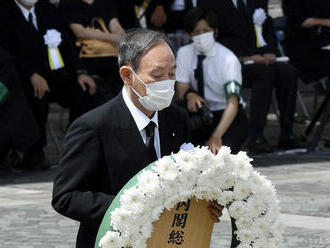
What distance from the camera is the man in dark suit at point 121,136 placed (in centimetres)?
448

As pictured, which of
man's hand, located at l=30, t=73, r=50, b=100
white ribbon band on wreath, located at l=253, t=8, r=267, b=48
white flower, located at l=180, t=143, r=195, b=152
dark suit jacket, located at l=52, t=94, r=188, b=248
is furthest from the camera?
white ribbon band on wreath, located at l=253, t=8, r=267, b=48

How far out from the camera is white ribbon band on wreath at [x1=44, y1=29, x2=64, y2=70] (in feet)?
38.9

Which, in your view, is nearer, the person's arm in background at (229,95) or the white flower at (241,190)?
the white flower at (241,190)

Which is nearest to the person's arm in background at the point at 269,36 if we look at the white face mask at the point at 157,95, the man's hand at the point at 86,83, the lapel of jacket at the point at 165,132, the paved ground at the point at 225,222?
the paved ground at the point at 225,222

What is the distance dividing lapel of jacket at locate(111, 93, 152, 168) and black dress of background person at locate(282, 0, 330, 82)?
334 inches

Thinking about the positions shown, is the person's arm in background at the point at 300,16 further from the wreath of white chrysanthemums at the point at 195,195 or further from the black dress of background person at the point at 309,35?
the wreath of white chrysanthemums at the point at 195,195

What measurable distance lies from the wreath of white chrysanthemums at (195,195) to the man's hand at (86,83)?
7642 millimetres

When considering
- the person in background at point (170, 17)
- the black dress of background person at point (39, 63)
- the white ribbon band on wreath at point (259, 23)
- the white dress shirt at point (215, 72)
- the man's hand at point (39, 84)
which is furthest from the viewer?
the person in background at point (170, 17)

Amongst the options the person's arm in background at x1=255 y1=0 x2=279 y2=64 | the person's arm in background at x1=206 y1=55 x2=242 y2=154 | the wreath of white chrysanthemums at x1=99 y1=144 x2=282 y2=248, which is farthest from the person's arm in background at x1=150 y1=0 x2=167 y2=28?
the wreath of white chrysanthemums at x1=99 y1=144 x2=282 y2=248

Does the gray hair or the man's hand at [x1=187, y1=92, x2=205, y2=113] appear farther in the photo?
the man's hand at [x1=187, y1=92, x2=205, y2=113]

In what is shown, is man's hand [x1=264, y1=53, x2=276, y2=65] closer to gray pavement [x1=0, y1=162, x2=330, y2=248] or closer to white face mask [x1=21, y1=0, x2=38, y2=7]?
gray pavement [x1=0, y1=162, x2=330, y2=248]

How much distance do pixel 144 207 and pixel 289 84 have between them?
8.75 metres

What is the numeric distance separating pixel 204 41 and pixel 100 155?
6822 millimetres

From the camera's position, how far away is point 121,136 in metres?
4.56
